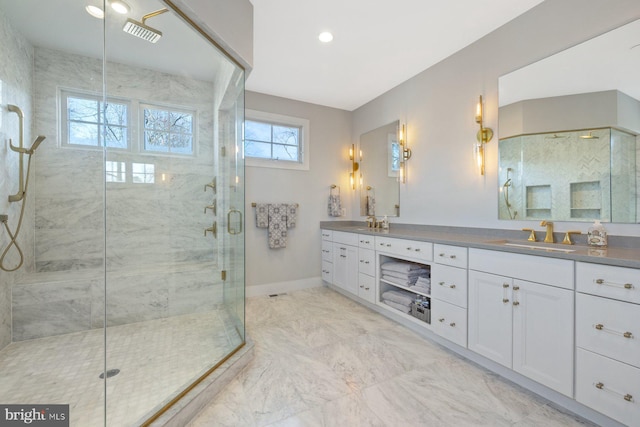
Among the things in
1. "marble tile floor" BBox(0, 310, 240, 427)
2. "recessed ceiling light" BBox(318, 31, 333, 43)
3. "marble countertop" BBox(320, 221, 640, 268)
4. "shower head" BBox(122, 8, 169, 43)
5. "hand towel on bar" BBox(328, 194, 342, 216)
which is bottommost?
"marble tile floor" BBox(0, 310, 240, 427)

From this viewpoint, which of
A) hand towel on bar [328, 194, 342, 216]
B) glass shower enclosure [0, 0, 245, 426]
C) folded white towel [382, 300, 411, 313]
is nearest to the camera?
glass shower enclosure [0, 0, 245, 426]

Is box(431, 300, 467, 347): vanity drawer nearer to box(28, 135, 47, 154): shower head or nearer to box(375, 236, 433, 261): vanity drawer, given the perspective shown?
box(375, 236, 433, 261): vanity drawer

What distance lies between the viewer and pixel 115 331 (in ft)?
7.52

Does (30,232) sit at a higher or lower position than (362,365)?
higher

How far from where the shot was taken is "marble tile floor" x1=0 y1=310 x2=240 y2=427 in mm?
1439

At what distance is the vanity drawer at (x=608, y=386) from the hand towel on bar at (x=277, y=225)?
2860 millimetres

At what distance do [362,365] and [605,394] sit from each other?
4.09 feet

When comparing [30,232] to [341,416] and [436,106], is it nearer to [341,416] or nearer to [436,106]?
[341,416]

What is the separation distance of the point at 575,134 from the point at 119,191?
147 inches

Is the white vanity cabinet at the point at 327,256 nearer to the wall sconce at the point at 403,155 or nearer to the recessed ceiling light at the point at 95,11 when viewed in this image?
the wall sconce at the point at 403,155

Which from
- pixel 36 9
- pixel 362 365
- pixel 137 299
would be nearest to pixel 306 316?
pixel 362 365

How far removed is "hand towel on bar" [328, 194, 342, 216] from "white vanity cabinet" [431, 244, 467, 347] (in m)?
1.89

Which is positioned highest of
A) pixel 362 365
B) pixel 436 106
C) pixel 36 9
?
pixel 36 9

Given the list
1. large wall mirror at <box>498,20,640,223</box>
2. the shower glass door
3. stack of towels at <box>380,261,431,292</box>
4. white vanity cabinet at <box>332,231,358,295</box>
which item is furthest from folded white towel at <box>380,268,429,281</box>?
the shower glass door
